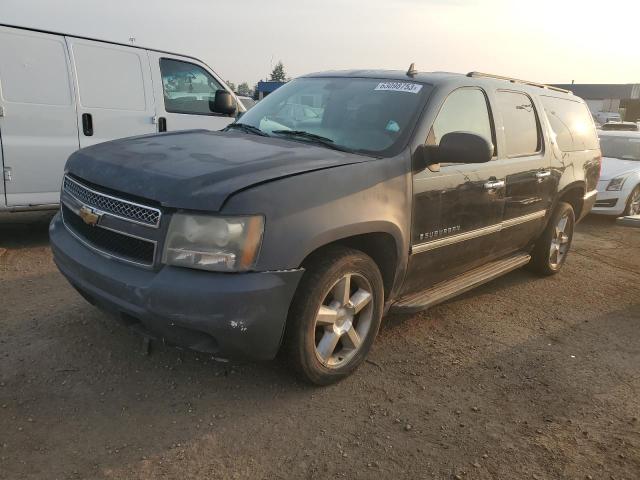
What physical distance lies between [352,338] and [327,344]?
0.19 m

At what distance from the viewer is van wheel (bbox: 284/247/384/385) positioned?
109 inches

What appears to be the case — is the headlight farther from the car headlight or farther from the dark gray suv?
the car headlight

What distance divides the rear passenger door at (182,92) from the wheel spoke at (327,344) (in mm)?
3858

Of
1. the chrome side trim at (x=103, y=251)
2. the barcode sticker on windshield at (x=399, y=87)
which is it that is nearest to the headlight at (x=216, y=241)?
the chrome side trim at (x=103, y=251)

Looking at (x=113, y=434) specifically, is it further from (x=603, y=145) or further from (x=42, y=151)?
(x=603, y=145)

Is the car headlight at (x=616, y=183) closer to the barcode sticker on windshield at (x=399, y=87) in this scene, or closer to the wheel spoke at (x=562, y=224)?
the wheel spoke at (x=562, y=224)

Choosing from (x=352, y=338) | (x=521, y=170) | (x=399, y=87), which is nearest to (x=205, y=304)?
(x=352, y=338)

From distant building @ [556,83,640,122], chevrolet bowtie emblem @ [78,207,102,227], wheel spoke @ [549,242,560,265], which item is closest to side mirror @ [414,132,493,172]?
chevrolet bowtie emblem @ [78,207,102,227]

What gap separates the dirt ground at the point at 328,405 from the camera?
8.00ft

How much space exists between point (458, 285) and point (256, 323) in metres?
1.95

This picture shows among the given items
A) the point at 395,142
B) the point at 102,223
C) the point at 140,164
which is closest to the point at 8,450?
the point at 102,223

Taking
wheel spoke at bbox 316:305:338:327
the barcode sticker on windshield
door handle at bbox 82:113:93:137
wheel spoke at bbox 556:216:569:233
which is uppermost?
the barcode sticker on windshield

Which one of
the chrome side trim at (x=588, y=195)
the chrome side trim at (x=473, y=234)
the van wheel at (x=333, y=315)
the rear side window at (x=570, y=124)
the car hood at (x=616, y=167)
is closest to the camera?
the van wheel at (x=333, y=315)

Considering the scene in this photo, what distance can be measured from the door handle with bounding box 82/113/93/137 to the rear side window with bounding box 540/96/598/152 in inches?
177
